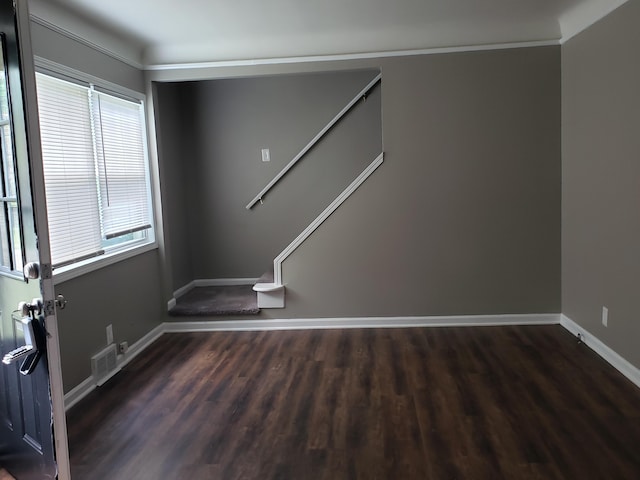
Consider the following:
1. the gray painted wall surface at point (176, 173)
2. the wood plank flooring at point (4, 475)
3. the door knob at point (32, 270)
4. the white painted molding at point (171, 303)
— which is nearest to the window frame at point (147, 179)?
the gray painted wall surface at point (176, 173)

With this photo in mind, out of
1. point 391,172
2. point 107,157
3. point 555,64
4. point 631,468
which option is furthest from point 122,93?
point 631,468

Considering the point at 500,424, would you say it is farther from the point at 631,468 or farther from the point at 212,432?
the point at 212,432

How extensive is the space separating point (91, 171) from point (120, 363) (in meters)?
1.39

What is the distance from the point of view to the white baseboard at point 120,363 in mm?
3096

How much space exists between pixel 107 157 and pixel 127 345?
1395 mm

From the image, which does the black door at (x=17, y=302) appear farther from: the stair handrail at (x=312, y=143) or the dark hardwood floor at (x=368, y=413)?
the stair handrail at (x=312, y=143)

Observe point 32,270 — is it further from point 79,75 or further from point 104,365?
point 79,75

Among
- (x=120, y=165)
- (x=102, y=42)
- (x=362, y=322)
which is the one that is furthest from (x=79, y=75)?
(x=362, y=322)

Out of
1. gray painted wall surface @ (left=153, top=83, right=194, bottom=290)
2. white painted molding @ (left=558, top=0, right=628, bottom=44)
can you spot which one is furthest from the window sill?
white painted molding @ (left=558, top=0, right=628, bottom=44)

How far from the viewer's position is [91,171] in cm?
343

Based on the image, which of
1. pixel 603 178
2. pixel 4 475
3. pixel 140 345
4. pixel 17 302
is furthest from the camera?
pixel 140 345

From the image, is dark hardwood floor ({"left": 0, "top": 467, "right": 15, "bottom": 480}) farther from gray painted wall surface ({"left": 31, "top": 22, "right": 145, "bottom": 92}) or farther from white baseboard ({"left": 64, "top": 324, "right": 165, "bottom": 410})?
gray painted wall surface ({"left": 31, "top": 22, "right": 145, "bottom": 92})

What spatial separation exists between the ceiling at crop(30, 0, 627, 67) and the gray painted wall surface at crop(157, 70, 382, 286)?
0.92 m

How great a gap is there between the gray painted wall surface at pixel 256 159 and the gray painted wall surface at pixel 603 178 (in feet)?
6.10
